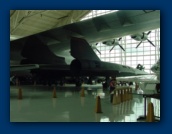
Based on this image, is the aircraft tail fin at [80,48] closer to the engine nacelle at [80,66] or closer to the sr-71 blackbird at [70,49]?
the sr-71 blackbird at [70,49]

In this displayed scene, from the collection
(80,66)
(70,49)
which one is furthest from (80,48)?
(80,66)

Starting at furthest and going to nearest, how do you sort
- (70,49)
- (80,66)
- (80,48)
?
(80,66) < (70,49) < (80,48)

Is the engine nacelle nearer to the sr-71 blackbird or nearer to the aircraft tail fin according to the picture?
the sr-71 blackbird

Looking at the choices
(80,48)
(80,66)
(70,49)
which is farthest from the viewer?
(80,66)

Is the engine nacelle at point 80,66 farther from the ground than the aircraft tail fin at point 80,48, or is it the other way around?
the aircraft tail fin at point 80,48

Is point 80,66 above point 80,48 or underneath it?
underneath

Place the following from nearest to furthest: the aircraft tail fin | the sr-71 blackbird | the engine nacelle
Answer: the sr-71 blackbird, the aircraft tail fin, the engine nacelle

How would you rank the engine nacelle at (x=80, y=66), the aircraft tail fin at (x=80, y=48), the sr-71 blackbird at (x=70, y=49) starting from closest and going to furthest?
the sr-71 blackbird at (x=70, y=49) < the aircraft tail fin at (x=80, y=48) < the engine nacelle at (x=80, y=66)

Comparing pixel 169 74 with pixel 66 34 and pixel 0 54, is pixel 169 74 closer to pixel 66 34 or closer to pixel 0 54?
pixel 0 54

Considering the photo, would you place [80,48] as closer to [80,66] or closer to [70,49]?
[70,49]

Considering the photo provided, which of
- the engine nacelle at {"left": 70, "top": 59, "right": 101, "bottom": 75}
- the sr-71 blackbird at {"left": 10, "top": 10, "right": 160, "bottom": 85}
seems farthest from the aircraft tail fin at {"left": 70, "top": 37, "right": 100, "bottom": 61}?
the engine nacelle at {"left": 70, "top": 59, "right": 101, "bottom": 75}

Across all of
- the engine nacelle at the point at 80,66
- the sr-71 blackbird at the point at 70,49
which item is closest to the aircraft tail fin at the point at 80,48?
the sr-71 blackbird at the point at 70,49

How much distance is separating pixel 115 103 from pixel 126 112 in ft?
2.80

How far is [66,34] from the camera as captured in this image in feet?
18.2
